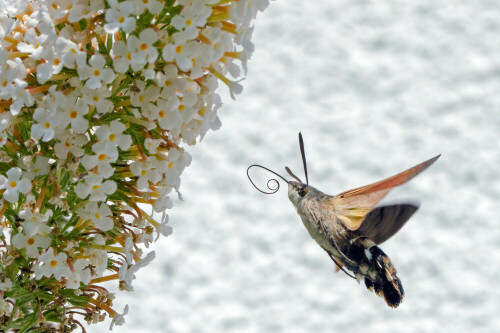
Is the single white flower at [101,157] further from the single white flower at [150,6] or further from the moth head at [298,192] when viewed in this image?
the moth head at [298,192]

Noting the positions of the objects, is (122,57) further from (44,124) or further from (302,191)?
(302,191)

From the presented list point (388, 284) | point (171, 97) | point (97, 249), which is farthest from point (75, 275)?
point (388, 284)

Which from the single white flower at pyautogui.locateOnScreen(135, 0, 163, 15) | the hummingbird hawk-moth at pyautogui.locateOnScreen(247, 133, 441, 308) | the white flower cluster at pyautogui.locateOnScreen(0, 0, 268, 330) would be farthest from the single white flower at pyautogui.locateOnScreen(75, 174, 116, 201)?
the hummingbird hawk-moth at pyautogui.locateOnScreen(247, 133, 441, 308)

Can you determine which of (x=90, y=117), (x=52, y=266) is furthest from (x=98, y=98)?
(x=52, y=266)

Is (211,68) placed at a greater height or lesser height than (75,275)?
greater

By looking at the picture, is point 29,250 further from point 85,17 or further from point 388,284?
point 388,284

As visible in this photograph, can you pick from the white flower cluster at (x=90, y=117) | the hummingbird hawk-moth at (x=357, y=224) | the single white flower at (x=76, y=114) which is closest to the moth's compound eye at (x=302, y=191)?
the hummingbird hawk-moth at (x=357, y=224)
